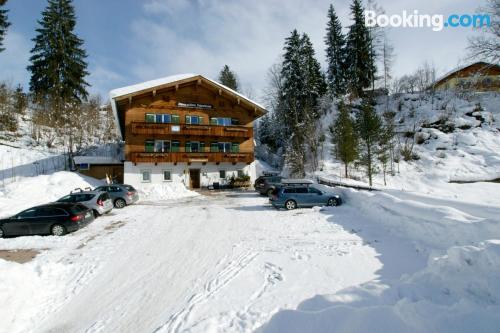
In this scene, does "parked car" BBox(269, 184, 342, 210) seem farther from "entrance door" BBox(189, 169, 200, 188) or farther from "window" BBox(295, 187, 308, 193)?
"entrance door" BBox(189, 169, 200, 188)

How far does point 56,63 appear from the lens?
3491 centimetres

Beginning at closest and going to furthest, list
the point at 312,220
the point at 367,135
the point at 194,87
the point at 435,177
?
1. the point at 312,220
2. the point at 367,135
3. the point at 435,177
4. the point at 194,87

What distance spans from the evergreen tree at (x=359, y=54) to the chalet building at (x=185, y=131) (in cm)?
2128

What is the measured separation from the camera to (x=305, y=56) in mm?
41625

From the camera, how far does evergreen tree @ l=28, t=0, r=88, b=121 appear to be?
1361 inches

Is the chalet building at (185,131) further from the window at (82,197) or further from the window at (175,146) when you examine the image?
the window at (82,197)

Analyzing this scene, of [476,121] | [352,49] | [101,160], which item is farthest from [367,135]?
[101,160]

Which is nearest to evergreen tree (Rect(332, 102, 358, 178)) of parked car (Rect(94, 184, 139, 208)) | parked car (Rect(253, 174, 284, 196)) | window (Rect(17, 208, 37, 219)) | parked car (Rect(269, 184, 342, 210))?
parked car (Rect(253, 174, 284, 196))

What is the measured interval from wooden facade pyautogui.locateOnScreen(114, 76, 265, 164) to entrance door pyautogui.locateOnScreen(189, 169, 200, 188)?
1476 millimetres

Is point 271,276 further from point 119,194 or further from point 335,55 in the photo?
point 335,55

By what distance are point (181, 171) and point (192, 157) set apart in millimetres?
2085

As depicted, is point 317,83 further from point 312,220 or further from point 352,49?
point 312,220

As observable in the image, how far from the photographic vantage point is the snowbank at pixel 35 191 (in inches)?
642

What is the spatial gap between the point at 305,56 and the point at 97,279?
43150mm
